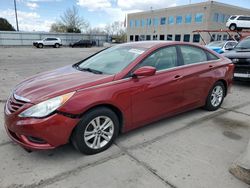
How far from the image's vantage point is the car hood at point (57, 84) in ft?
8.86

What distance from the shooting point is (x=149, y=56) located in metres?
3.45

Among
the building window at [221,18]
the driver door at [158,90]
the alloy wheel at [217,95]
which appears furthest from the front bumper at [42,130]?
the building window at [221,18]

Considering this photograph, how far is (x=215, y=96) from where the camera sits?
15.4 ft

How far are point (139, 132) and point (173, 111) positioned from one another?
2.37 feet

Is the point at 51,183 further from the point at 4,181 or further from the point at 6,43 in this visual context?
the point at 6,43

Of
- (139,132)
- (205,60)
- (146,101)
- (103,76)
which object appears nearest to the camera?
(103,76)

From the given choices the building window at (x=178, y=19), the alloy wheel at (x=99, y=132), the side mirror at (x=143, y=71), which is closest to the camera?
the alloy wheel at (x=99, y=132)

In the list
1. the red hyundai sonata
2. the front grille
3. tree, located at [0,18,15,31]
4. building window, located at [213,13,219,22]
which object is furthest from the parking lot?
tree, located at [0,18,15,31]

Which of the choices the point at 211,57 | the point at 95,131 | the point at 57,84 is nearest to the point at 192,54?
the point at 211,57

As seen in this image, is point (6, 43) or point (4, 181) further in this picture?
point (6, 43)

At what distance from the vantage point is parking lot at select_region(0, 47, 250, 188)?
2471 mm

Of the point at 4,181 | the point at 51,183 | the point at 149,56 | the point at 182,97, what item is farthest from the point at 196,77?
the point at 4,181

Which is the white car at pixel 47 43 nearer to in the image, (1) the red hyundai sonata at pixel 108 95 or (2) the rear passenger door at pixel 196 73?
(1) the red hyundai sonata at pixel 108 95

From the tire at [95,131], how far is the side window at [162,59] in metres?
0.95
